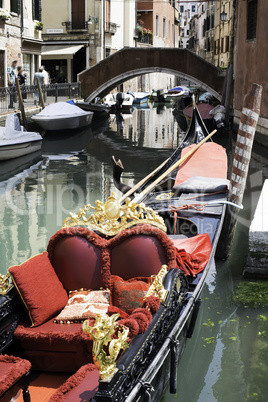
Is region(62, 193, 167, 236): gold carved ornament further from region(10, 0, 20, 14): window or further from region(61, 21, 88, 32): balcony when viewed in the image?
region(61, 21, 88, 32): balcony

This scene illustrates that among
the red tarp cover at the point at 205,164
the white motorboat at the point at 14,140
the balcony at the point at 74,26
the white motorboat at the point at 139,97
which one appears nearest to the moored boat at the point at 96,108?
the white motorboat at the point at 14,140

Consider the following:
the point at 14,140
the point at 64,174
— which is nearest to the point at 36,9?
the point at 14,140

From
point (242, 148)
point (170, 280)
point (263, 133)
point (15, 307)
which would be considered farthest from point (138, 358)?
point (263, 133)

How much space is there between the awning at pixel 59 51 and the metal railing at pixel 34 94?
2.49m

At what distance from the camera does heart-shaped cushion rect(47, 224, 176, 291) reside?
2064 millimetres

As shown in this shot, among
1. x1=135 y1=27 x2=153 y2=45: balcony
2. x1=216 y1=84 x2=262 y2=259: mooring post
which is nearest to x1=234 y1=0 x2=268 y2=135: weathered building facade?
x1=216 y1=84 x2=262 y2=259: mooring post

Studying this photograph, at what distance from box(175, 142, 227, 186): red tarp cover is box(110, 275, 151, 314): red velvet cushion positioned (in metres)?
1.92

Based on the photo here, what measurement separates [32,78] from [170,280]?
11399mm

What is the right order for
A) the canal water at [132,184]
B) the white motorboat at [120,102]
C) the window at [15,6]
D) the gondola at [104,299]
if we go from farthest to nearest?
1. the white motorboat at [120,102]
2. the window at [15,6]
3. the canal water at [132,184]
4. the gondola at [104,299]

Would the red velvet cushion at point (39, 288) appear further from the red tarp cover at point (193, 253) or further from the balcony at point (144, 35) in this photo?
the balcony at point (144, 35)

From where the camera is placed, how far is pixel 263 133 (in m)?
7.88

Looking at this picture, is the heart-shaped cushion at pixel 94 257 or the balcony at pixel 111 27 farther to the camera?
the balcony at pixel 111 27

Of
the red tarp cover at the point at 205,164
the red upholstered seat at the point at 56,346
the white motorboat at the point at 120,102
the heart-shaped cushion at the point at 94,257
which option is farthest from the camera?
the white motorboat at the point at 120,102

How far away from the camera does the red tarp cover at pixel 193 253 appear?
2.33 m
